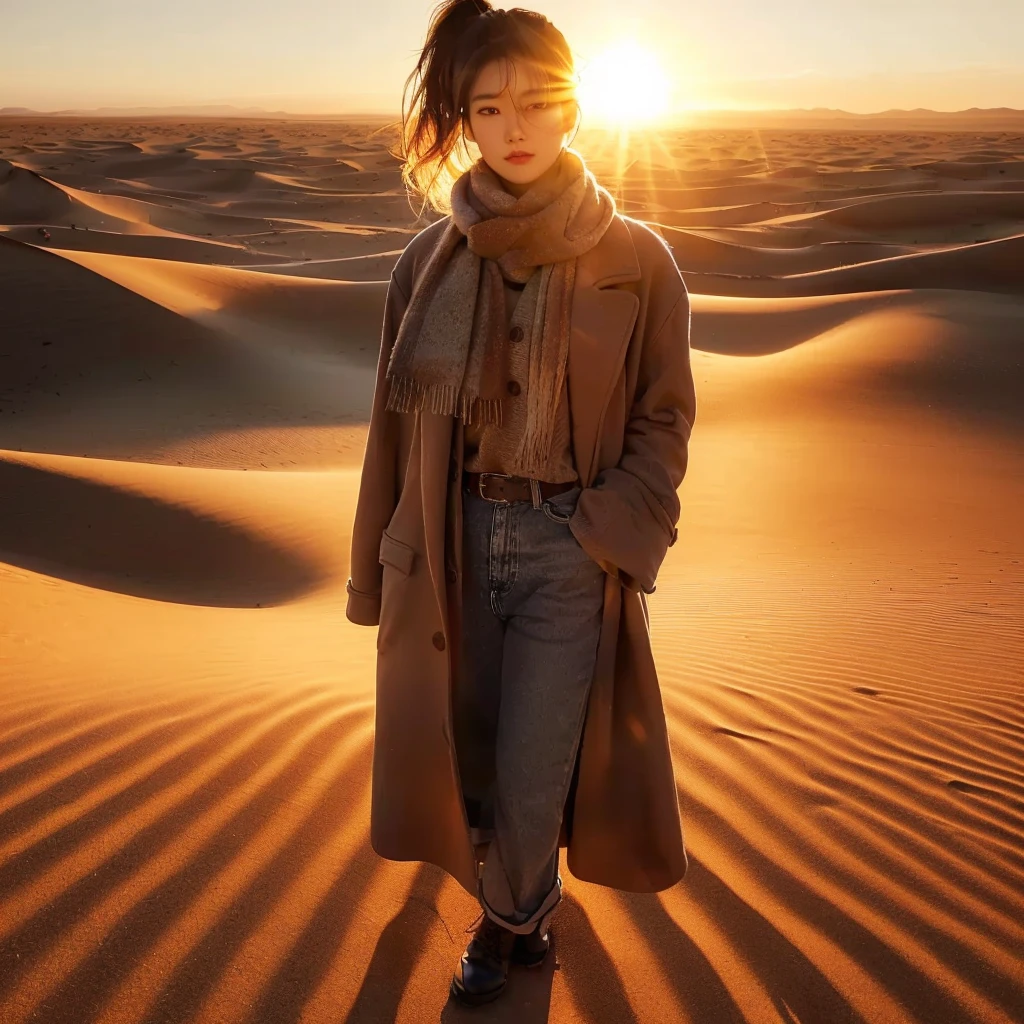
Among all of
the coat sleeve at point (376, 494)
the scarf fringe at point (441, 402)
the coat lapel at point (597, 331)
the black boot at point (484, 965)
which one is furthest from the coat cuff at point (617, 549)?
the black boot at point (484, 965)

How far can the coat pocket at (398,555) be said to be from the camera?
227 cm

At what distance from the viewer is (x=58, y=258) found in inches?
545

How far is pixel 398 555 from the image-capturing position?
7.49 ft

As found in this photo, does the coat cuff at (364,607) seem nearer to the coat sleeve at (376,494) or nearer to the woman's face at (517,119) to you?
the coat sleeve at (376,494)

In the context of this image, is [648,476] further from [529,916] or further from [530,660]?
[529,916]

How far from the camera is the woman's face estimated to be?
2033 mm

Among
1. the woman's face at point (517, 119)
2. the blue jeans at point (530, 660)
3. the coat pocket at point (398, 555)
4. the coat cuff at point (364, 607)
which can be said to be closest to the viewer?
the woman's face at point (517, 119)

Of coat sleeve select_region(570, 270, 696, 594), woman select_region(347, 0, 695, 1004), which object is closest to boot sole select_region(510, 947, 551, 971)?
woman select_region(347, 0, 695, 1004)

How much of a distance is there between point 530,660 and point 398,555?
401mm

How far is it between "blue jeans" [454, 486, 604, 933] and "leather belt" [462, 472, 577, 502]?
18 mm

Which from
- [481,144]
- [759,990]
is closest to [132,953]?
[759,990]

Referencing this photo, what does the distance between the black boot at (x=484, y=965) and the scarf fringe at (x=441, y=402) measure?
1222 mm

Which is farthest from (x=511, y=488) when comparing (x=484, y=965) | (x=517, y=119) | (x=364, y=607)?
(x=484, y=965)

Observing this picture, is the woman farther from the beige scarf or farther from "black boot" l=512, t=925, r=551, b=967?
"black boot" l=512, t=925, r=551, b=967
